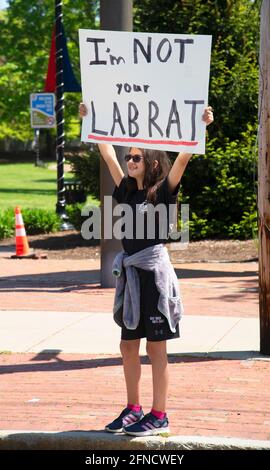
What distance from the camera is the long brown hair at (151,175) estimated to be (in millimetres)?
5930

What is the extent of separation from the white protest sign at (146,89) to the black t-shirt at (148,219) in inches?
25.5

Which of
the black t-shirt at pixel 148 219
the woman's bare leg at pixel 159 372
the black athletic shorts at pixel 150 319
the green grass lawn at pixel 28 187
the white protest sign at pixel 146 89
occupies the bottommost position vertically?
the green grass lawn at pixel 28 187

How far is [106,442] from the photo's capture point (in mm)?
5781

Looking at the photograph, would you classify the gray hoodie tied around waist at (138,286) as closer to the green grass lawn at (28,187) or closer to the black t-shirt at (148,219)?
the black t-shirt at (148,219)

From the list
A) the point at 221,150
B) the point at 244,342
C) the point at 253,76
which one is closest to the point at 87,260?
the point at 221,150

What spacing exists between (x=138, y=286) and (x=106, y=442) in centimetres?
94

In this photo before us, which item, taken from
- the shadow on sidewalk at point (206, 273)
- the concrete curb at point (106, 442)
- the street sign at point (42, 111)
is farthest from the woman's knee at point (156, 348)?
the street sign at point (42, 111)

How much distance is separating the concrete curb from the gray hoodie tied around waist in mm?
653

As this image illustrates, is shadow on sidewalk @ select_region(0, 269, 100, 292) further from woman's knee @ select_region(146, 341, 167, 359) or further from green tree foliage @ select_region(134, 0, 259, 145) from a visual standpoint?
woman's knee @ select_region(146, 341, 167, 359)

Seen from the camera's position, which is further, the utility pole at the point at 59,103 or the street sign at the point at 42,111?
the street sign at the point at 42,111

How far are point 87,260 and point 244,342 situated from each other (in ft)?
25.2

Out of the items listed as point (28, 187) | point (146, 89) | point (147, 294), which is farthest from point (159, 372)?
point (28, 187)

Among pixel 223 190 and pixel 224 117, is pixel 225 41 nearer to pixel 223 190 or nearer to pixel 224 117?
pixel 224 117

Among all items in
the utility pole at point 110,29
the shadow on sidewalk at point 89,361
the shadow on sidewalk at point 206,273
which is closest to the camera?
the shadow on sidewalk at point 89,361
